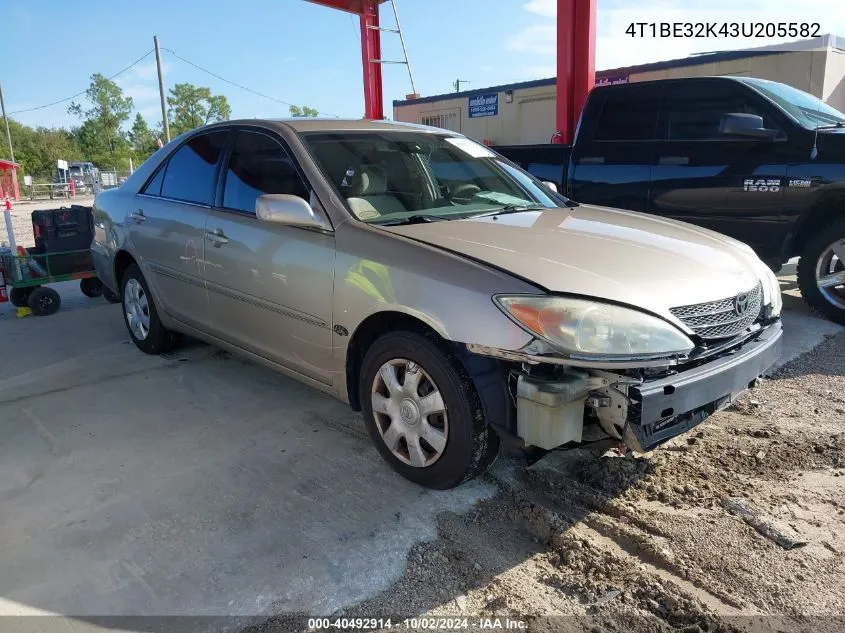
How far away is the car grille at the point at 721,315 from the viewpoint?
8.46 feet

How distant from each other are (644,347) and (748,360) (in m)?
0.61

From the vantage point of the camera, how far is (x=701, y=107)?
589 cm

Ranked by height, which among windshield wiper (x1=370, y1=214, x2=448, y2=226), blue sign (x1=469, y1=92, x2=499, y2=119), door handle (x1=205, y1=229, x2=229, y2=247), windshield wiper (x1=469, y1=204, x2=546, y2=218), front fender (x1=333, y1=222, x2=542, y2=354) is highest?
blue sign (x1=469, y1=92, x2=499, y2=119)

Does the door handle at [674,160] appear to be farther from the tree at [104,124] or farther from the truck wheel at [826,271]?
the tree at [104,124]

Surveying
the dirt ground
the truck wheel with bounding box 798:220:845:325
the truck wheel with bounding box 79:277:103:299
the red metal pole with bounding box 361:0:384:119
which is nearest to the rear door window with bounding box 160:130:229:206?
the dirt ground

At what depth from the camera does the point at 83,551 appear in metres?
2.59

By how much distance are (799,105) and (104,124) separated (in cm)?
6186

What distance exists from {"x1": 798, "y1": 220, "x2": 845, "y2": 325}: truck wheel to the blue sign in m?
16.9

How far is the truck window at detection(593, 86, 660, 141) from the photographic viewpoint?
6.15 metres

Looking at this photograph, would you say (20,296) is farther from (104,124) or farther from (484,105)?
(104,124)

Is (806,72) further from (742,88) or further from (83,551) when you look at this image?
(83,551)

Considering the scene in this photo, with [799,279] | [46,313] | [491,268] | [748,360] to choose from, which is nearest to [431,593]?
[491,268]

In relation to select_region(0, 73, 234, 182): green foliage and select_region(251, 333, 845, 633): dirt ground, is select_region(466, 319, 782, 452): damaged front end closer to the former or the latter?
select_region(251, 333, 845, 633): dirt ground

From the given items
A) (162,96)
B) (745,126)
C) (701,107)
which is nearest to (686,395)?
(745,126)
